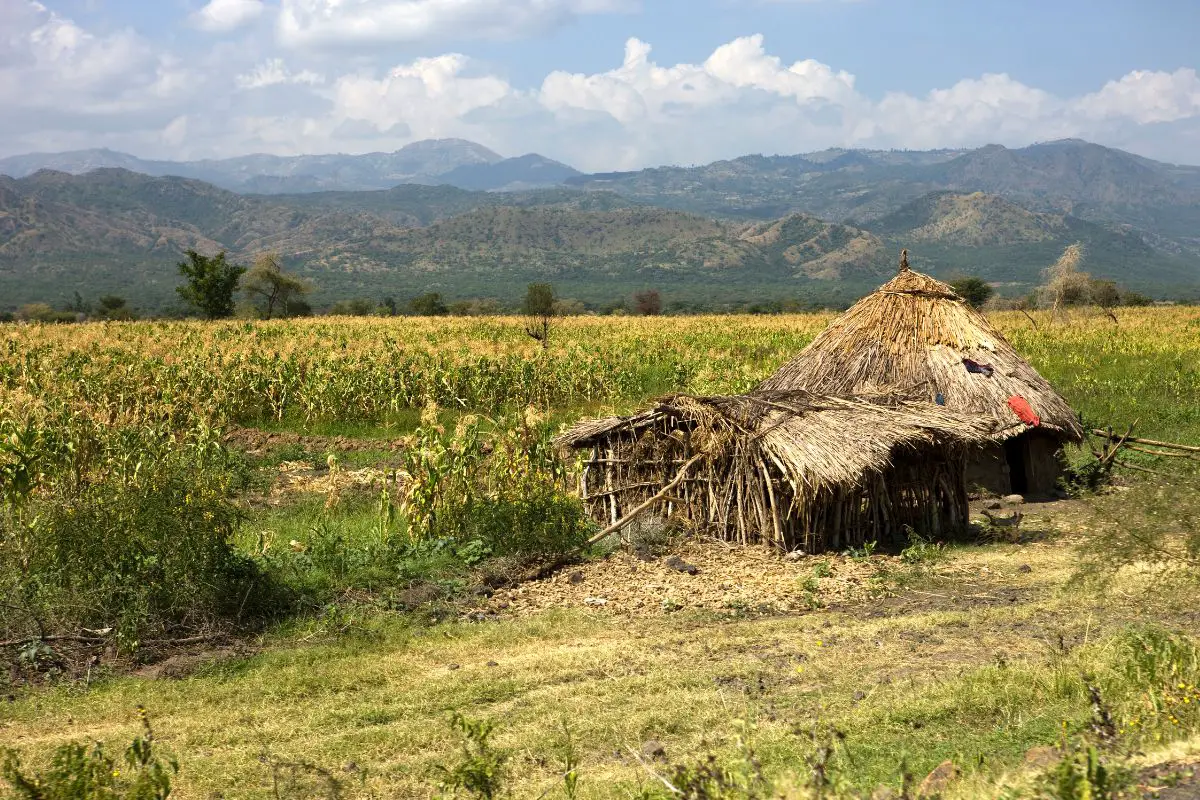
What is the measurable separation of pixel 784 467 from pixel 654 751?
582cm

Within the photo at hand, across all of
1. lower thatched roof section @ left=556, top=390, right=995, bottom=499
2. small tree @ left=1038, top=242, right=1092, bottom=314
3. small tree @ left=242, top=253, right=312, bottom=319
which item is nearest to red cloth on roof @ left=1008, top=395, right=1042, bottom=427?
lower thatched roof section @ left=556, top=390, right=995, bottom=499

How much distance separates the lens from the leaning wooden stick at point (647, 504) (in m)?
11.7

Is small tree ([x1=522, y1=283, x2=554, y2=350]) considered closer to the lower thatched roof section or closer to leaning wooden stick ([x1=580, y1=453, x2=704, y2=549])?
the lower thatched roof section

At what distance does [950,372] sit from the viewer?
16516 mm

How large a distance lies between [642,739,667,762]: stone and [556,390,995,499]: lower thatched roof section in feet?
18.1

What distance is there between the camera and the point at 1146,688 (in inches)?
236

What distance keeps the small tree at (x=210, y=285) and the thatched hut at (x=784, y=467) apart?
148ft

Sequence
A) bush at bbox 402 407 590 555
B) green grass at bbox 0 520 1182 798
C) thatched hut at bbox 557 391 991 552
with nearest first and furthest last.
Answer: green grass at bbox 0 520 1182 798, bush at bbox 402 407 590 555, thatched hut at bbox 557 391 991 552

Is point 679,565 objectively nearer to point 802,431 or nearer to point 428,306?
point 802,431

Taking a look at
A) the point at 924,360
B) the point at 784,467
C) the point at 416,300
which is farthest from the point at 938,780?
the point at 416,300

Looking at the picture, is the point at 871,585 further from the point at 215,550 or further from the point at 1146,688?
the point at 215,550

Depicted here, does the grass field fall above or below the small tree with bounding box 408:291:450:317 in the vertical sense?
below

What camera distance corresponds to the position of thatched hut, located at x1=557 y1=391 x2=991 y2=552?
11.7 meters

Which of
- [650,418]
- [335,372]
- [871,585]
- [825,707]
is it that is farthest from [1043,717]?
[335,372]
